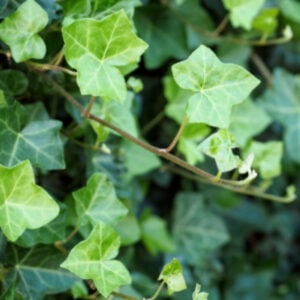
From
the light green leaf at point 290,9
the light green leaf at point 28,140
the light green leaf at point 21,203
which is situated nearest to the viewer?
the light green leaf at point 21,203

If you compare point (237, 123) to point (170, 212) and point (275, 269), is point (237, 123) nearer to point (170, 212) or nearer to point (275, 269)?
point (170, 212)

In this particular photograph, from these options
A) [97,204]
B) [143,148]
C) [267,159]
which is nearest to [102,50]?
[97,204]

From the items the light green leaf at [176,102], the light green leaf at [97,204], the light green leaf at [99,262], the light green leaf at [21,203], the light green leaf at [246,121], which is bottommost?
the light green leaf at [246,121]

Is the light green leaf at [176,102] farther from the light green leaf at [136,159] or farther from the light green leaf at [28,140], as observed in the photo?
the light green leaf at [28,140]

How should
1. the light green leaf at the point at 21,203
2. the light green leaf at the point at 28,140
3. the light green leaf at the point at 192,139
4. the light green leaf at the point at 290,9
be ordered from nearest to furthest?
the light green leaf at the point at 21,203, the light green leaf at the point at 28,140, the light green leaf at the point at 192,139, the light green leaf at the point at 290,9

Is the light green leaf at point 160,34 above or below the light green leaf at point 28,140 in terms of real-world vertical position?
below

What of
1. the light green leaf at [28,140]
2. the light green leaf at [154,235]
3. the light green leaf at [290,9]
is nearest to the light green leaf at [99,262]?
the light green leaf at [28,140]

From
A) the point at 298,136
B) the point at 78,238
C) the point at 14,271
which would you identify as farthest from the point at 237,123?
the point at 14,271

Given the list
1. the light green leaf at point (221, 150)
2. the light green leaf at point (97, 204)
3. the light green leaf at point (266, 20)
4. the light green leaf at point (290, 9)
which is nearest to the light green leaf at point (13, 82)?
the light green leaf at point (97, 204)

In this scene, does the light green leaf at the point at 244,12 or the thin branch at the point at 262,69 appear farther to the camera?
the thin branch at the point at 262,69
